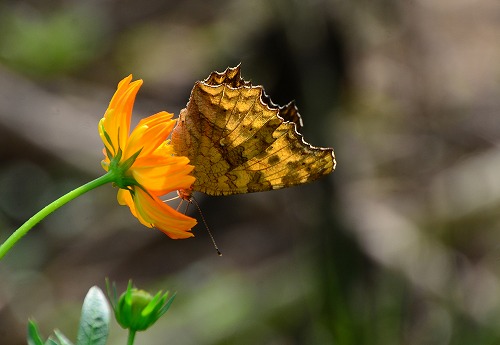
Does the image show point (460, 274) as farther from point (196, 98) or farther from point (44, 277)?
point (196, 98)

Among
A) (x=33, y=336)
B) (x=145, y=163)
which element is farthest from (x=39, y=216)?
(x=145, y=163)

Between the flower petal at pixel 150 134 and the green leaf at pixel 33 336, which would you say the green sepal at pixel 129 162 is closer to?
the flower petal at pixel 150 134

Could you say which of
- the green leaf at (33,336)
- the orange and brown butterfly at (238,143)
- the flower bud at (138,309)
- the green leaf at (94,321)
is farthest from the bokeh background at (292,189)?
the green leaf at (33,336)

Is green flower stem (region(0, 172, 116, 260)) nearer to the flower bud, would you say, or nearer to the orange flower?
the orange flower

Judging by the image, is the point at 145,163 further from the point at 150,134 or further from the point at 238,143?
the point at 238,143

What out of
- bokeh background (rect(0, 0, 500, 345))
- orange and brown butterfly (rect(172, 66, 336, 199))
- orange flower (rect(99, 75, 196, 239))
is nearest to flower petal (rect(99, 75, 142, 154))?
orange flower (rect(99, 75, 196, 239))

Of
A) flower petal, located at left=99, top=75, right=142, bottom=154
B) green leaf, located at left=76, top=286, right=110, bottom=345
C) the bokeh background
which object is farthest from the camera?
the bokeh background

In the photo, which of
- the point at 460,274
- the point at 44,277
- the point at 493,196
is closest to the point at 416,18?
the point at 493,196
